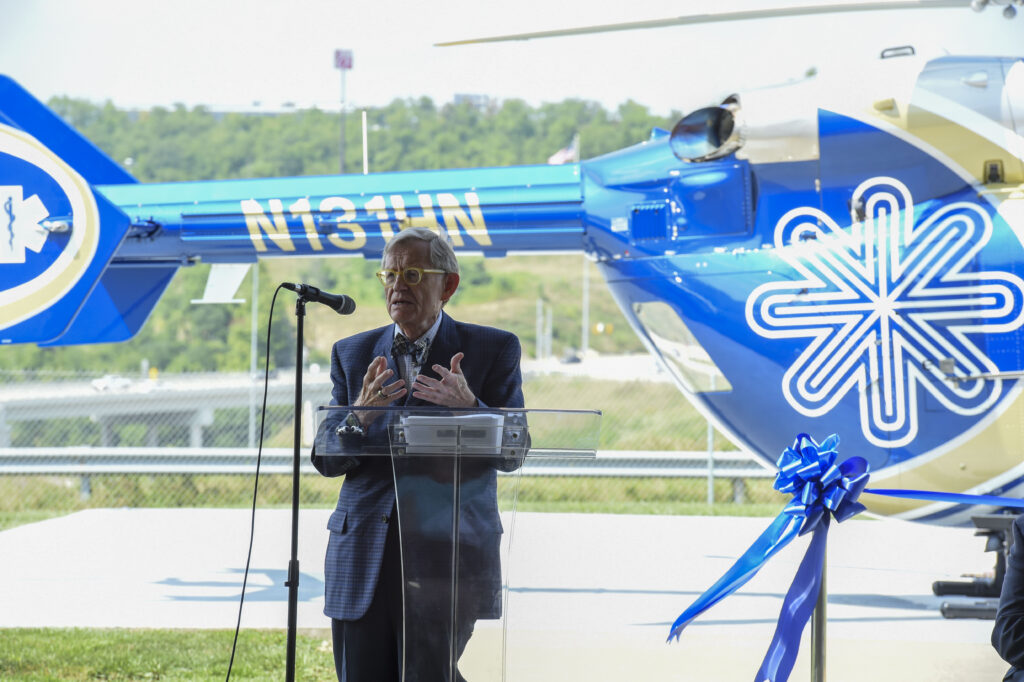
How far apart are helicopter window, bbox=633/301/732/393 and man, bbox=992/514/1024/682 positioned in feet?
10.5

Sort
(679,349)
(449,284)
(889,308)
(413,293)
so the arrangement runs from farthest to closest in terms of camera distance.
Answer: (679,349)
(889,308)
(449,284)
(413,293)

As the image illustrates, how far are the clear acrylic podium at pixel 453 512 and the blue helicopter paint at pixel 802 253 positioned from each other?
291 centimetres

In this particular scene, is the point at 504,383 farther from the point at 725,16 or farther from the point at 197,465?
the point at 197,465

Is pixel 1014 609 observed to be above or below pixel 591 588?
above

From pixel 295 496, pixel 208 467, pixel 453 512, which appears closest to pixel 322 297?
pixel 295 496

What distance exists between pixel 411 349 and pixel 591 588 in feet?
13.9

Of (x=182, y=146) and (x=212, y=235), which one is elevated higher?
(x=182, y=146)

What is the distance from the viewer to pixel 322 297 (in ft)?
9.21

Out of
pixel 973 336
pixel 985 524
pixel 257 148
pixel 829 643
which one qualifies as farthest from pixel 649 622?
pixel 257 148

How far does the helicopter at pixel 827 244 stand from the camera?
4.80m

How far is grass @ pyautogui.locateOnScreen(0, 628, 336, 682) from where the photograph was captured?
4660 mm

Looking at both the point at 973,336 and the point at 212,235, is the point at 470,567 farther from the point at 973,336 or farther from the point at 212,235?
the point at 212,235

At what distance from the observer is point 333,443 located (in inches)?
96.6

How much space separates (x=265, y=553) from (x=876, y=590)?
457cm
